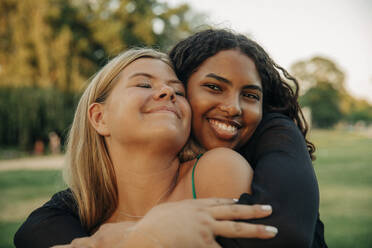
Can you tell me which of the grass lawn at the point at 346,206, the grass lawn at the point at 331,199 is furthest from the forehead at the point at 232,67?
the grass lawn at the point at 346,206

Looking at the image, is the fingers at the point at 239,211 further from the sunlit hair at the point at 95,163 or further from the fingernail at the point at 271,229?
Result: the sunlit hair at the point at 95,163

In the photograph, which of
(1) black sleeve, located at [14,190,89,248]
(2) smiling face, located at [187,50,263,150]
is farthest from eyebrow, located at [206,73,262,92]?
(1) black sleeve, located at [14,190,89,248]

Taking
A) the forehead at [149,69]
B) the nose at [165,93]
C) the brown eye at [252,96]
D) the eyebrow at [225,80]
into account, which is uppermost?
the forehead at [149,69]

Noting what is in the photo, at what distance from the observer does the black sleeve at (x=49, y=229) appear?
6.39ft

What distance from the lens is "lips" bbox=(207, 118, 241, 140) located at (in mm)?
2338

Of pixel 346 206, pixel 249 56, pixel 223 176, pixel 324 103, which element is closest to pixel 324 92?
pixel 324 103

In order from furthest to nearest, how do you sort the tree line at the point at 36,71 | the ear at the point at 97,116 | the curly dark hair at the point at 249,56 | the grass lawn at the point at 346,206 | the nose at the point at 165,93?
the tree line at the point at 36,71 < the grass lawn at the point at 346,206 < the curly dark hair at the point at 249,56 < the ear at the point at 97,116 < the nose at the point at 165,93

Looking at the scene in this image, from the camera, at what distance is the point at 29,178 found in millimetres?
10703

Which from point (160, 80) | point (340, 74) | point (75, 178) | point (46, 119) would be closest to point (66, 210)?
point (75, 178)

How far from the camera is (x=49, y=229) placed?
1998mm

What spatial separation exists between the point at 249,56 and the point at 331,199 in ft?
20.9

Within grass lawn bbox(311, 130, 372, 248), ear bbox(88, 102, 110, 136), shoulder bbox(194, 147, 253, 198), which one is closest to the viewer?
shoulder bbox(194, 147, 253, 198)

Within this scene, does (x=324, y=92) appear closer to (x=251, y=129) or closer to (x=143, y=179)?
(x=251, y=129)

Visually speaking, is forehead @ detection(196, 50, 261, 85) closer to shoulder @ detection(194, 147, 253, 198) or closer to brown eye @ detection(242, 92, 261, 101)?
brown eye @ detection(242, 92, 261, 101)
